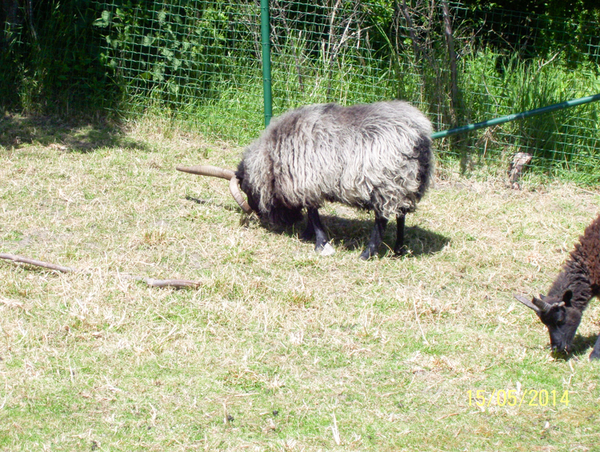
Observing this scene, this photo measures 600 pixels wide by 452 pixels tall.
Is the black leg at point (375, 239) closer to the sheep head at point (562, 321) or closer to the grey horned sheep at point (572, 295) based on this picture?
the grey horned sheep at point (572, 295)

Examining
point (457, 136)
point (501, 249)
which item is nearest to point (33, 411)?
point (501, 249)

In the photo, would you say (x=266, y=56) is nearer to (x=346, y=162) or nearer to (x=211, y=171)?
(x=211, y=171)

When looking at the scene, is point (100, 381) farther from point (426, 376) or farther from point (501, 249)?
point (501, 249)

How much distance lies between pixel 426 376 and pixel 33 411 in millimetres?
2341

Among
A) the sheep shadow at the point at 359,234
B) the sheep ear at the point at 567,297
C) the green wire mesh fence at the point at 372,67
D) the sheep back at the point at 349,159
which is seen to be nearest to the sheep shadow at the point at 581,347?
the sheep ear at the point at 567,297


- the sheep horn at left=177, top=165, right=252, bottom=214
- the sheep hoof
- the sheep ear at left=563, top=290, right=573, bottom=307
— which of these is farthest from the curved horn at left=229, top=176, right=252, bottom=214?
the sheep ear at left=563, top=290, right=573, bottom=307

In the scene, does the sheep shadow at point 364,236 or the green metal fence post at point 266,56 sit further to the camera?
the green metal fence post at point 266,56

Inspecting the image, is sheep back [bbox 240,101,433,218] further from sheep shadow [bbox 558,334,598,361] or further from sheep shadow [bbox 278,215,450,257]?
sheep shadow [bbox 558,334,598,361]

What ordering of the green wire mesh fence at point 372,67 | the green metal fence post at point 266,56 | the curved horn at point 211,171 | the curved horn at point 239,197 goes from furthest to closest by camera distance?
the green wire mesh fence at point 372,67 < the green metal fence post at point 266,56 < the curved horn at point 211,171 < the curved horn at point 239,197

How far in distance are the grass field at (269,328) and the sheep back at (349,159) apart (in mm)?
557

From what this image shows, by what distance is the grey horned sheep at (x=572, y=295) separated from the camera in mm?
4328

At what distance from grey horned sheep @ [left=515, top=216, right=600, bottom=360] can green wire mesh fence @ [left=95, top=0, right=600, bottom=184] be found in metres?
3.25

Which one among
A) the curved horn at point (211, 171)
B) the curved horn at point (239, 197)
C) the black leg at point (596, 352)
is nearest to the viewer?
the black leg at point (596, 352)

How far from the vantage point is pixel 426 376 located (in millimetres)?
4172
